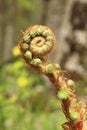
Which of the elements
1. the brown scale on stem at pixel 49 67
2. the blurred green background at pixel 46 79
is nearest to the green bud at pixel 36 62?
the brown scale on stem at pixel 49 67

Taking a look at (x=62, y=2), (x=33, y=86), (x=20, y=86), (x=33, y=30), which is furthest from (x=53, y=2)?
(x=33, y=30)

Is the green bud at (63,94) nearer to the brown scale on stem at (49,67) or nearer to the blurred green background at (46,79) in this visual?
the brown scale on stem at (49,67)

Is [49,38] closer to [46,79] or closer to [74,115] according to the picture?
[74,115]

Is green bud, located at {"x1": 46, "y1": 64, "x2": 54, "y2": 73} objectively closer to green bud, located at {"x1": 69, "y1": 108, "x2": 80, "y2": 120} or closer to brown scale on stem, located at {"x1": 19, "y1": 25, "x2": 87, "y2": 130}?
brown scale on stem, located at {"x1": 19, "y1": 25, "x2": 87, "y2": 130}

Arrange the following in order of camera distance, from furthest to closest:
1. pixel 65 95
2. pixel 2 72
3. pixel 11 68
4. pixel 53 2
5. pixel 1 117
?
pixel 53 2, pixel 11 68, pixel 2 72, pixel 1 117, pixel 65 95

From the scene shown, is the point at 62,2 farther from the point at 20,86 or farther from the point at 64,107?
the point at 64,107

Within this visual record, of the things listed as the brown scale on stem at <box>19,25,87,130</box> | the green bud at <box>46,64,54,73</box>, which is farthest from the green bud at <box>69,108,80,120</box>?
the green bud at <box>46,64,54,73</box>

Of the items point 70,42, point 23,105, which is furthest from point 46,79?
point 23,105
